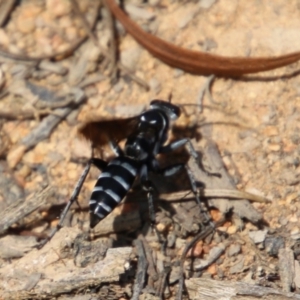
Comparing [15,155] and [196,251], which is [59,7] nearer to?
[15,155]

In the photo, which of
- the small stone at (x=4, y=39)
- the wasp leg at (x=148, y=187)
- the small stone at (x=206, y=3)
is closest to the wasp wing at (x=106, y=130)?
the wasp leg at (x=148, y=187)

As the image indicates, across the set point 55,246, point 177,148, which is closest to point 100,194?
point 55,246

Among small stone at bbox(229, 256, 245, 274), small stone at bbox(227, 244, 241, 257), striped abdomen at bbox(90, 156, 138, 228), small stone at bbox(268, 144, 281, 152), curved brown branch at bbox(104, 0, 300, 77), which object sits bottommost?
small stone at bbox(229, 256, 245, 274)

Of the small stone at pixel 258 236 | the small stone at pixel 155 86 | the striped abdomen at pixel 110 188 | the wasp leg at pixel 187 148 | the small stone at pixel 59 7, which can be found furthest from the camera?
the small stone at pixel 59 7

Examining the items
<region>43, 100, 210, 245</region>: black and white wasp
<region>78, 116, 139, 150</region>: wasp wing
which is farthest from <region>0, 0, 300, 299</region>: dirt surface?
<region>78, 116, 139, 150</region>: wasp wing

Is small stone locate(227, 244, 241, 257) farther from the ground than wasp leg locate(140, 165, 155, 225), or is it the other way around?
wasp leg locate(140, 165, 155, 225)

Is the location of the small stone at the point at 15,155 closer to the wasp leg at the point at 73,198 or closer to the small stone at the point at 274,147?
the wasp leg at the point at 73,198

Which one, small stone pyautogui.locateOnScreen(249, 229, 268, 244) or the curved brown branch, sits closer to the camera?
small stone pyautogui.locateOnScreen(249, 229, 268, 244)

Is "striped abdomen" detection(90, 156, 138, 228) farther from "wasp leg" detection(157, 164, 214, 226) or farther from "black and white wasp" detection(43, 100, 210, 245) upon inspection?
"wasp leg" detection(157, 164, 214, 226)
